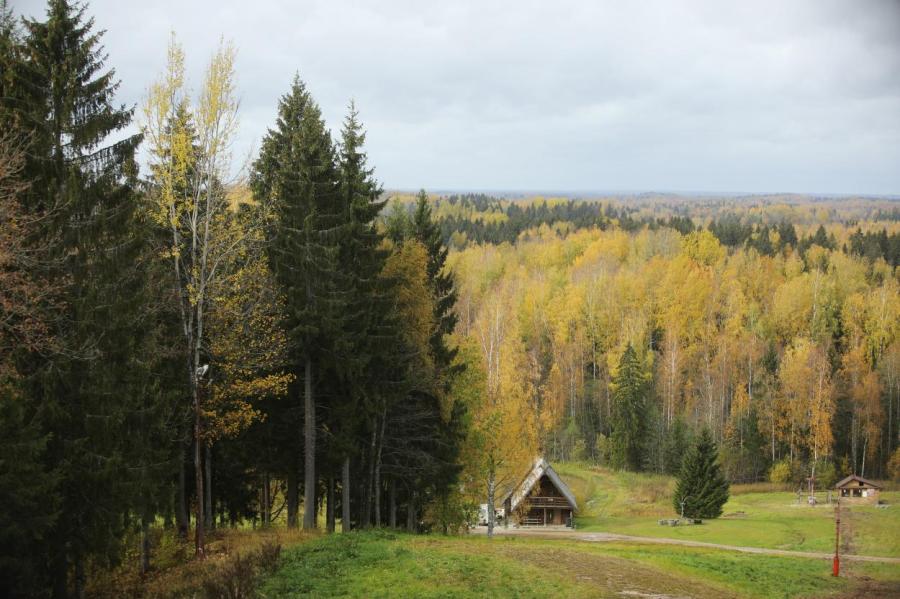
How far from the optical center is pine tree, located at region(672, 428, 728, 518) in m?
50.2

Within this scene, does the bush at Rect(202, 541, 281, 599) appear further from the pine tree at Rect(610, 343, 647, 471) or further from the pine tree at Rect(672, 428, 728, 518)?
the pine tree at Rect(610, 343, 647, 471)

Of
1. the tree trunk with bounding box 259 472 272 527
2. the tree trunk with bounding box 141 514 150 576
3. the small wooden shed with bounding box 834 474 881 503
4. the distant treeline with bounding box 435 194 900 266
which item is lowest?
the small wooden shed with bounding box 834 474 881 503

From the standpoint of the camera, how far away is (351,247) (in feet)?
74.7

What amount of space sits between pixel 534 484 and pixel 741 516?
15.1 meters

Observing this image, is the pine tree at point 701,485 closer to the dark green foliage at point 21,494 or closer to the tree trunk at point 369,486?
the tree trunk at point 369,486

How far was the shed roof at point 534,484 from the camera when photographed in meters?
48.6

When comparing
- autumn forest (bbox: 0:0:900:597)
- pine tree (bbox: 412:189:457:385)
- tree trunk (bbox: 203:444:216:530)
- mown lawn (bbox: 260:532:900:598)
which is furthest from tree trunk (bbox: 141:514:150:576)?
pine tree (bbox: 412:189:457:385)

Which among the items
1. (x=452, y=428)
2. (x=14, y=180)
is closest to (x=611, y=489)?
(x=452, y=428)

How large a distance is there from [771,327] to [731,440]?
2051cm

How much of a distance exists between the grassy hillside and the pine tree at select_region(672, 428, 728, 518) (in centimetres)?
135

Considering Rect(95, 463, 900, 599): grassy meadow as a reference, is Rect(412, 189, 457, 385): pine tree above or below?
above

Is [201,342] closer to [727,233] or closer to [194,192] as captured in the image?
[194,192]

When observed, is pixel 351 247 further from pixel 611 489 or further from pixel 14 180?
pixel 611 489

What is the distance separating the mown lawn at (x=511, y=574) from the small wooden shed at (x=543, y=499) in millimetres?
25440
